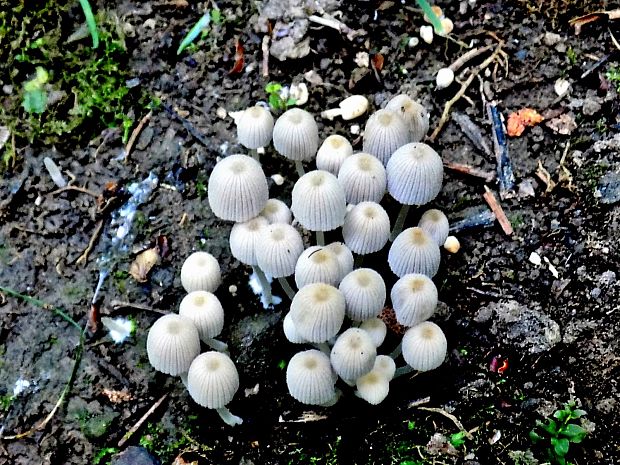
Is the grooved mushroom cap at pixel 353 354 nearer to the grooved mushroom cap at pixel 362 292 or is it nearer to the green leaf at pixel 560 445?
the grooved mushroom cap at pixel 362 292

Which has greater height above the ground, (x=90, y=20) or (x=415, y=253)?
(x=90, y=20)

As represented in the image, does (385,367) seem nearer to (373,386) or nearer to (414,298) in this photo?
(373,386)

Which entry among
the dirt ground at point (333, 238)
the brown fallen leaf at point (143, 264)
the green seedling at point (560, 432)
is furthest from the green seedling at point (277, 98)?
the green seedling at point (560, 432)

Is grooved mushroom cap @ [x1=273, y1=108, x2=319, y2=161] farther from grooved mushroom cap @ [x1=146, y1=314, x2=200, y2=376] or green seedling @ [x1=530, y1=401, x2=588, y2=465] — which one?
green seedling @ [x1=530, y1=401, x2=588, y2=465]

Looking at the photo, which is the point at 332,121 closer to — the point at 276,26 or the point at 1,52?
the point at 276,26

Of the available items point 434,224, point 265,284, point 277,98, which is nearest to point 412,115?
point 434,224

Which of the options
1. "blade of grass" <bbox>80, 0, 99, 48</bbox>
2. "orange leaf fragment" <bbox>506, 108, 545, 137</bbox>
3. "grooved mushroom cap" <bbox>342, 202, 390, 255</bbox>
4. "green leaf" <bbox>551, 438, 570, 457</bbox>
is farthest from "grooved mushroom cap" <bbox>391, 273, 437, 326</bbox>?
"blade of grass" <bbox>80, 0, 99, 48</bbox>
